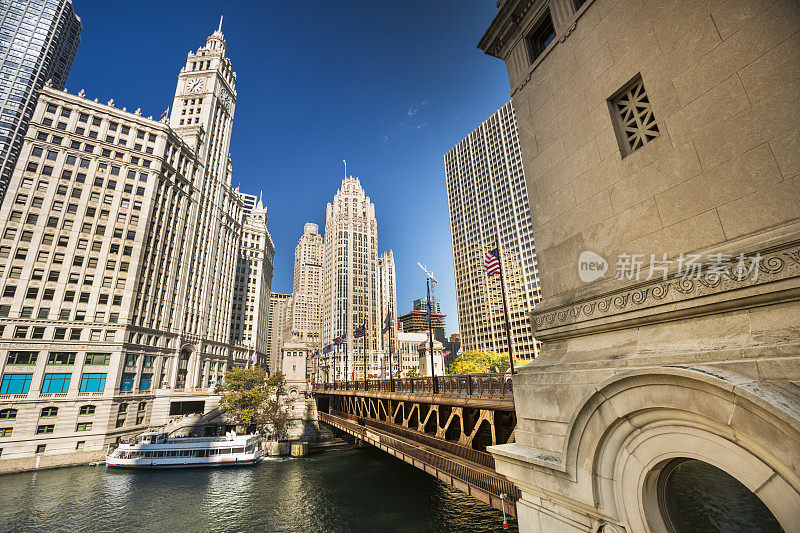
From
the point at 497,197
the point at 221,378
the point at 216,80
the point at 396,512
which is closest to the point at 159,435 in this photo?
the point at 221,378

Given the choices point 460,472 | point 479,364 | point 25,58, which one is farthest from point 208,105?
point 460,472

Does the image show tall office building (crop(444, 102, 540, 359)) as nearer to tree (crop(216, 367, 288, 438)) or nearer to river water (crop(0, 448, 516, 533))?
tree (crop(216, 367, 288, 438))

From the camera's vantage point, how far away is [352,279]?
492ft

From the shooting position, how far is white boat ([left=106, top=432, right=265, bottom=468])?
42438mm

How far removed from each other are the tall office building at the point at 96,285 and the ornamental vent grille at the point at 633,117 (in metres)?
65.5

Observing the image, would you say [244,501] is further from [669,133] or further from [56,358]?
[56,358]

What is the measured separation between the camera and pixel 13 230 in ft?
163

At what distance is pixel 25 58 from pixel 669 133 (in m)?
145

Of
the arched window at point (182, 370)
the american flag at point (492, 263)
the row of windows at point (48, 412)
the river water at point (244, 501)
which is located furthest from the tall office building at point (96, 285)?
the american flag at point (492, 263)

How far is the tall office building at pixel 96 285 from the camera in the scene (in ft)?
151

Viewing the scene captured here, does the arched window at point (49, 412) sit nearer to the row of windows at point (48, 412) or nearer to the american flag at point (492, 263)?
the row of windows at point (48, 412)

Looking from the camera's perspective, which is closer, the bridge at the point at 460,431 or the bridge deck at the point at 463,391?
the bridge at the point at 460,431

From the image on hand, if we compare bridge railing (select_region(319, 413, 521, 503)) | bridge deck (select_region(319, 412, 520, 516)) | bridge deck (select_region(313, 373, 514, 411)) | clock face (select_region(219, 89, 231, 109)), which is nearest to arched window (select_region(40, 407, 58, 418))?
bridge deck (select_region(313, 373, 514, 411))

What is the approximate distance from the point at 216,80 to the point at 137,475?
92056mm
